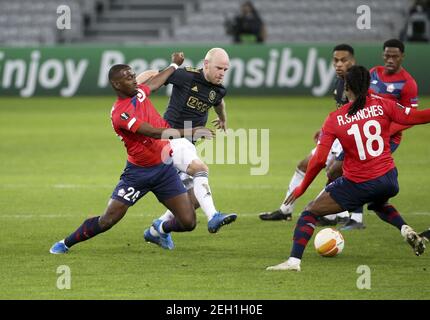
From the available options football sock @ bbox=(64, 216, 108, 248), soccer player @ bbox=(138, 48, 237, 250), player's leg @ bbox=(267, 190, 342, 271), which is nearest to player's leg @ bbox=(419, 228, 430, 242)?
player's leg @ bbox=(267, 190, 342, 271)

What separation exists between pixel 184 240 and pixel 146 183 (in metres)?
1.48

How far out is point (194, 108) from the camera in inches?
434

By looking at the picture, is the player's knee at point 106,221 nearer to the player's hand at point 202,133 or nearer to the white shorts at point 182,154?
the white shorts at point 182,154

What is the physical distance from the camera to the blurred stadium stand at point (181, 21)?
30.3 meters

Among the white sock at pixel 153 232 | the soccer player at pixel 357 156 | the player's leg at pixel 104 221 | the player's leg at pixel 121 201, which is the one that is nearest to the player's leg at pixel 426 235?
the soccer player at pixel 357 156

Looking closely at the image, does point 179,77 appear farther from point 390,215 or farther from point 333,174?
point 390,215

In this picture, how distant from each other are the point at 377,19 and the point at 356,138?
21379 millimetres

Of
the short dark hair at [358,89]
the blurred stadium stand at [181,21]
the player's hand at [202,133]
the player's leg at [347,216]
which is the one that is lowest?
the blurred stadium stand at [181,21]

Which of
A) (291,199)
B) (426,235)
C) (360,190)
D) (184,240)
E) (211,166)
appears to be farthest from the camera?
(211,166)

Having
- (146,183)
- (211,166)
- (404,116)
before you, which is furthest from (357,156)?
(211,166)

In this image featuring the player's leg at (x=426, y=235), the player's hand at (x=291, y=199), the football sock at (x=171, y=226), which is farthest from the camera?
the player's leg at (x=426, y=235)

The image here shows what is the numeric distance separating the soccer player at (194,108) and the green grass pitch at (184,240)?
675 mm

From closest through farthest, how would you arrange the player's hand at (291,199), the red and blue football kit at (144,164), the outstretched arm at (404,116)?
the player's hand at (291,199)
the outstretched arm at (404,116)
the red and blue football kit at (144,164)

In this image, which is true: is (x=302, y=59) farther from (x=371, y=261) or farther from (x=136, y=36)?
(x=371, y=261)
